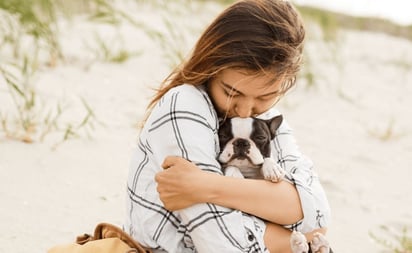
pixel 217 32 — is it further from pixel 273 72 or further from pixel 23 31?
pixel 23 31

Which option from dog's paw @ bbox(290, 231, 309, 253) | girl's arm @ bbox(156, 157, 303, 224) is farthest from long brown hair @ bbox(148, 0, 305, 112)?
dog's paw @ bbox(290, 231, 309, 253)

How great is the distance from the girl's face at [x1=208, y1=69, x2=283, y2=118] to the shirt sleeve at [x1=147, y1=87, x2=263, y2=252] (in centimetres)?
5

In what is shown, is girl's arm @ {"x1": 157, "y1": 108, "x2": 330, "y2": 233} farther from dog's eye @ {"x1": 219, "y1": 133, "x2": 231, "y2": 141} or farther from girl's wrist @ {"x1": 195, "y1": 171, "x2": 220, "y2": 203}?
dog's eye @ {"x1": 219, "y1": 133, "x2": 231, "y2": 141}

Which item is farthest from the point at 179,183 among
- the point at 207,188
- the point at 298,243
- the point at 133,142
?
the point at 133,142

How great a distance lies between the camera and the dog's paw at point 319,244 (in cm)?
238

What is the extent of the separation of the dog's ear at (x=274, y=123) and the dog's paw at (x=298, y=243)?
35cm

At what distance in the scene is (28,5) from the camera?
14.4 ft

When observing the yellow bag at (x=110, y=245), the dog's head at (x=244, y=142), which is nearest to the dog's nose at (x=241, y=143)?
the dog's head at (x=244, y=142)

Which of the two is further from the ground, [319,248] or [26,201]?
[319,248]

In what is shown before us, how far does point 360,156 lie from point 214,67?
2.60 meters

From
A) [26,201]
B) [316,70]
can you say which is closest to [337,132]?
[316,70]

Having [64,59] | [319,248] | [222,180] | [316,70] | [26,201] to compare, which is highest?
[222,180]

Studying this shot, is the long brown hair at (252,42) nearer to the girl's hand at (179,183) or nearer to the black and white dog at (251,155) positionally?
the black and white dog at (251,155)

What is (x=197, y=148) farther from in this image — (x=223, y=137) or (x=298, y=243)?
(x=298, y=243)
